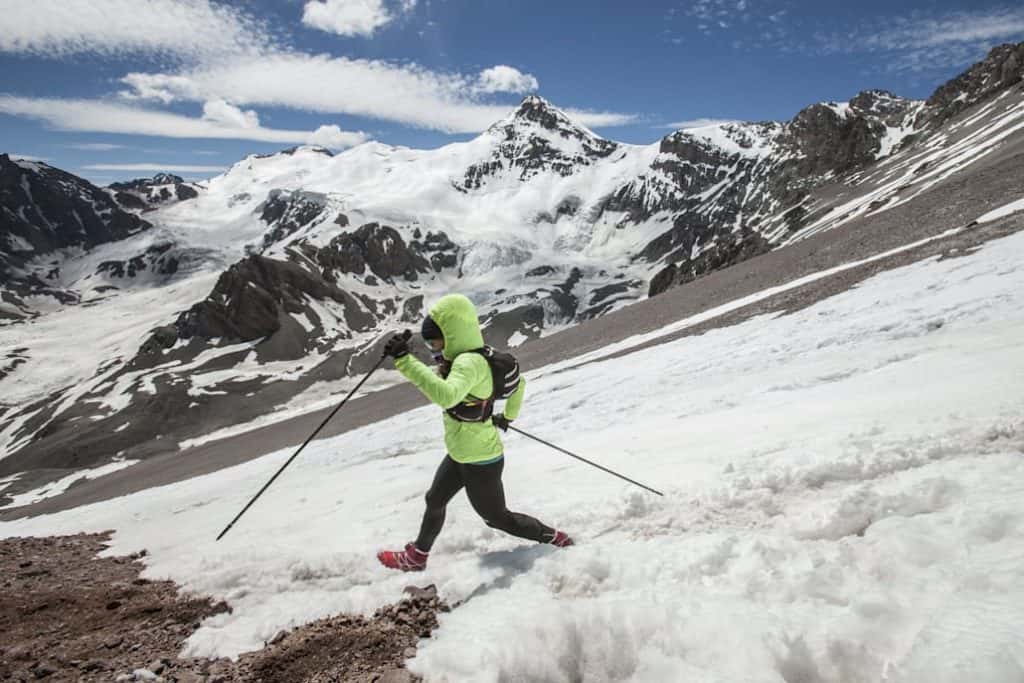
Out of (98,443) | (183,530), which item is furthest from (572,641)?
(98,443)

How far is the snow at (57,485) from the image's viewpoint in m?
54.4

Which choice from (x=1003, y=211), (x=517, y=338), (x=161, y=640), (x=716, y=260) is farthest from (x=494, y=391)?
(x=517, y=338)

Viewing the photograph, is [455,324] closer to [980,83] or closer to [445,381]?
[445,381]

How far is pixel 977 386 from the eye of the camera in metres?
5.78

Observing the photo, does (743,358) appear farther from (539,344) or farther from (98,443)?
(98,443)

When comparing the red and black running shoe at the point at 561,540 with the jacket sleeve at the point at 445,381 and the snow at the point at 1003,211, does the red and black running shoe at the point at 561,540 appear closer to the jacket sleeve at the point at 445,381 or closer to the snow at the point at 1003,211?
the jacket sleeve at the point at 445,381

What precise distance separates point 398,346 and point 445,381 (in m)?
0.58

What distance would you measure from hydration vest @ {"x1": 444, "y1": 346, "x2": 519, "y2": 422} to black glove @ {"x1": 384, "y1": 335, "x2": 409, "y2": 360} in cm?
64

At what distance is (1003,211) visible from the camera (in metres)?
18.6

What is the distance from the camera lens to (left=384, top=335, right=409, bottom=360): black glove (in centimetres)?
486

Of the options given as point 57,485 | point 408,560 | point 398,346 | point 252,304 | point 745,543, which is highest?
point 252,304

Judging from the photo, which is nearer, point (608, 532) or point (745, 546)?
point (745, 546)

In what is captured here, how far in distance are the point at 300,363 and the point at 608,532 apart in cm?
13344

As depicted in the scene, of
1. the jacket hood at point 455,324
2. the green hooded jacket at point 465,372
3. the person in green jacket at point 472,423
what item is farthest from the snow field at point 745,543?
the jacket hood at point 455,324
